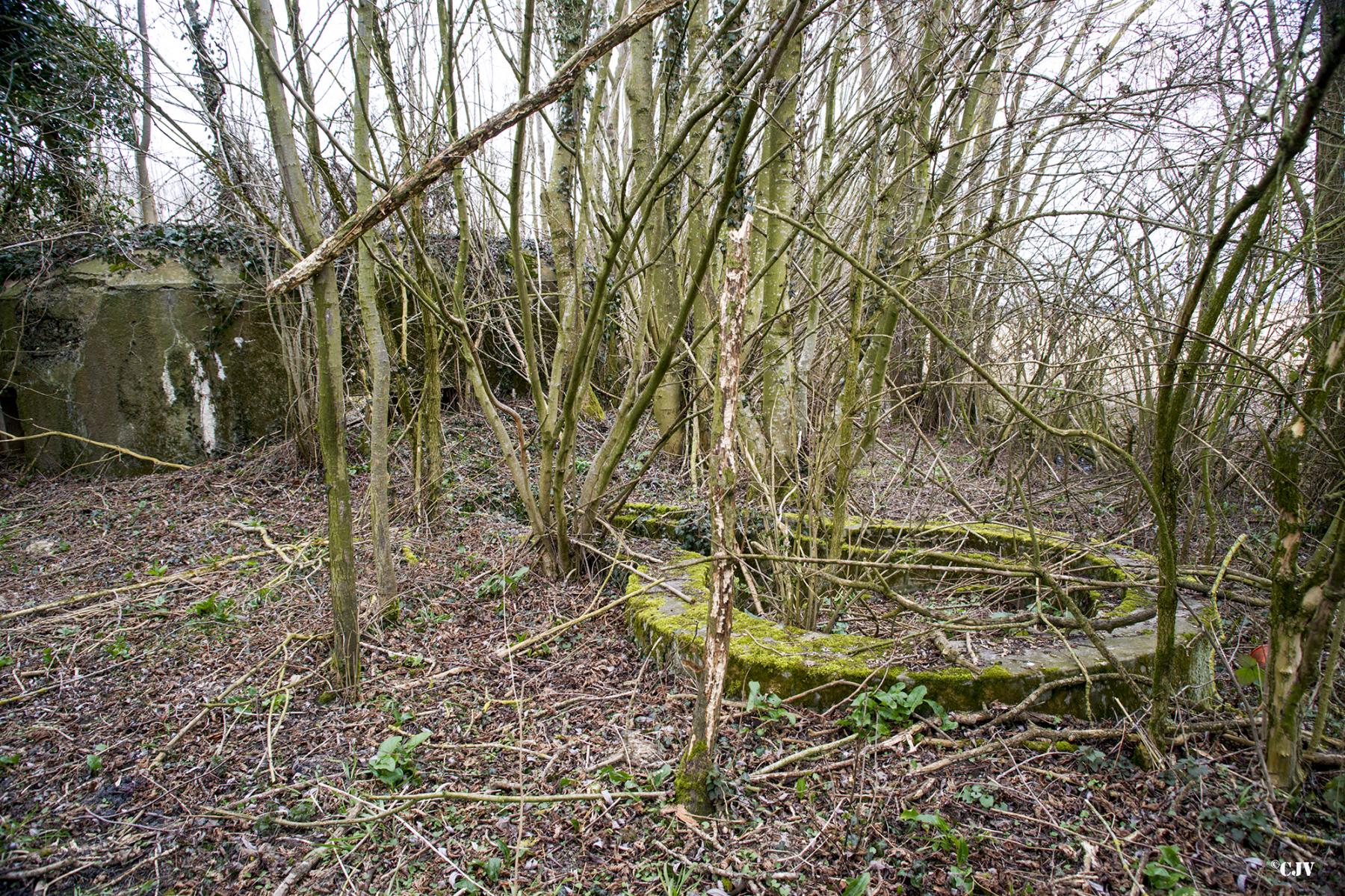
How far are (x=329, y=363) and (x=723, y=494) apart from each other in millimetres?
1864

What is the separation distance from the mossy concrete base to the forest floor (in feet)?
0.41

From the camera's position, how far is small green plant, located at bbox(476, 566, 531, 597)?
448cm

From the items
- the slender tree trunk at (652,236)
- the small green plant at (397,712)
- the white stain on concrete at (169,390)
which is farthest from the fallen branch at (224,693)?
the white stain on concrete at (169,390)

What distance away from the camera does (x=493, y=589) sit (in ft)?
14.8

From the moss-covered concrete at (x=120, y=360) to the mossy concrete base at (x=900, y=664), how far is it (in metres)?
5.95

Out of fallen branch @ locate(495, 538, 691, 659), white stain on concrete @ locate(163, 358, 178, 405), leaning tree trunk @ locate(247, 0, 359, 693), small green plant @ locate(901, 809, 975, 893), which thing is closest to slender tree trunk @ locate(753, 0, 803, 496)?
fallen branch @ locate(495, 538, 691, 659)

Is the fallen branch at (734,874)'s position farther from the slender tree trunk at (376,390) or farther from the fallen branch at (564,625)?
the slender tree trunk at (376,390)

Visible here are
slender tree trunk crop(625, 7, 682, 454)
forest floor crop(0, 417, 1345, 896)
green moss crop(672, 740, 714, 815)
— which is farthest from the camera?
slender tree trunk crop(625, 7, 682, 454)

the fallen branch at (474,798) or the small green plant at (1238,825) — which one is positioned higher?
the small green plant at (1238,825)

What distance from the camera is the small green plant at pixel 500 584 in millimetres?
4480

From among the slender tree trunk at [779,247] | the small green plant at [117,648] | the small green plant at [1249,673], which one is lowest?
the small green plant at [117,648]

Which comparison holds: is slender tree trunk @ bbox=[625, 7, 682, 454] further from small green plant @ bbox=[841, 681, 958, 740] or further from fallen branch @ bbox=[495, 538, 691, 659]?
small green plant @ bbox=[841, 681, 958, 740]

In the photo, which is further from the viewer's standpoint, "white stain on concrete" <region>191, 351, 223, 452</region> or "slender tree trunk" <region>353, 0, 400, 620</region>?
"white stain on concrete" <region>191, 351, 223, 452</region>

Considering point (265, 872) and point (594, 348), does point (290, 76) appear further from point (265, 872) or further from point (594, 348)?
point (265, 872)
